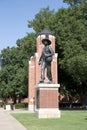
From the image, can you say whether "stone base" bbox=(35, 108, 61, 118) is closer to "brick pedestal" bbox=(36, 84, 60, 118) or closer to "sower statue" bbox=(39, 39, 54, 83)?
"brick pedestal" bbox=(36, 84, 60, 118)

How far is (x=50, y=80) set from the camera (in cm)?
2462

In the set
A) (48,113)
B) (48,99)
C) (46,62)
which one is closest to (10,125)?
(48,113)

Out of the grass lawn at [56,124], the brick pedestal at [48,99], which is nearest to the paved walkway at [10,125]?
the grass lawn at [56,124]

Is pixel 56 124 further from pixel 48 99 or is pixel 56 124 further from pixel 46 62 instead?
pixel 46 62

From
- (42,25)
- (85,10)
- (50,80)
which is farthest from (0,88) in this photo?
(50,80)

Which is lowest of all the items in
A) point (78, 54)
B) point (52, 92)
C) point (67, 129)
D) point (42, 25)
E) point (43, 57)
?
point (67, 129)

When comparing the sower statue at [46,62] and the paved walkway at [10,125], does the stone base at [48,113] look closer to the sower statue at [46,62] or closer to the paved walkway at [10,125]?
the sower statue at [46,62]

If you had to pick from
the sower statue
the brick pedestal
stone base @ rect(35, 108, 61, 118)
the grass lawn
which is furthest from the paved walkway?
the sower statue

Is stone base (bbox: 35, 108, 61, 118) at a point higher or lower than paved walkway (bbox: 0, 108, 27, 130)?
higher

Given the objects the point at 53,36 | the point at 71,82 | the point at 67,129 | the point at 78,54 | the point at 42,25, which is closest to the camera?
the point at 67,129

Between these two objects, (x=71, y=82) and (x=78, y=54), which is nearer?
(x=78, y=54)

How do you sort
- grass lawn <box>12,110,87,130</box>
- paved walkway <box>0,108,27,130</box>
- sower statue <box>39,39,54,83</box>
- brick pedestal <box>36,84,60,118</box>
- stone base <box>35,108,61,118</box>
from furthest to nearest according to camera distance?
sower statue <box>39,39,54,83</box> → brick pedestal <box>36,84,60,118</box> → stone base <box>35,108,61,118</box> → grass lawn <box>12,110,87,130</box> → paved walkway <box>0,108,27,130</box>

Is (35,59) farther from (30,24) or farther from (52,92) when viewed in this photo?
(52,92)

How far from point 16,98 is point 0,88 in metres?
4.95
